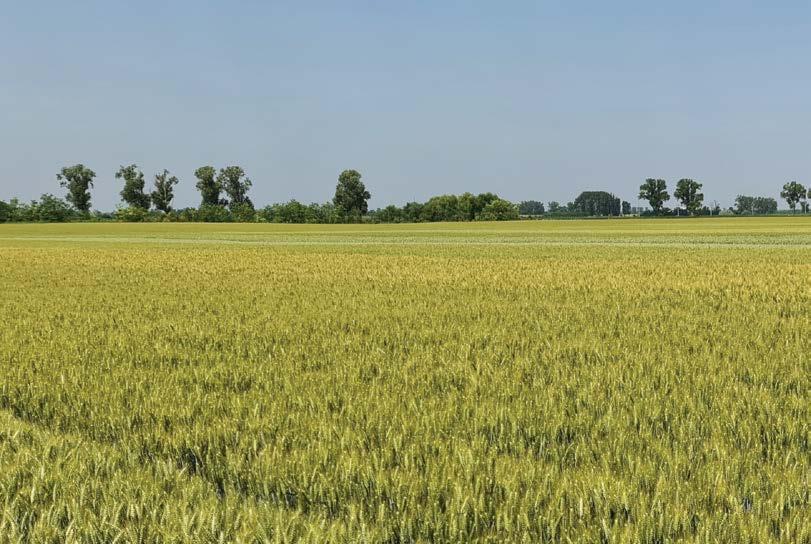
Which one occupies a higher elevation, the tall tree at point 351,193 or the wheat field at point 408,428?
the tall tree at point 351,193

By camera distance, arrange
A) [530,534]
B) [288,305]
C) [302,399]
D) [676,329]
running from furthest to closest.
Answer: [288,305] → [676,329] → [302,399] → [530,534]

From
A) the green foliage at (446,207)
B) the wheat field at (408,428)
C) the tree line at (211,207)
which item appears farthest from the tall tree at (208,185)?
the wheat field at (408,428)

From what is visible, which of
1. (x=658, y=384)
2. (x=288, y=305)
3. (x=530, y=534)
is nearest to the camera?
(x=530, y=534)

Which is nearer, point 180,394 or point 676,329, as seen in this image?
point 180,394

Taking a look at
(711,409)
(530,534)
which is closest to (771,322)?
(711,409)

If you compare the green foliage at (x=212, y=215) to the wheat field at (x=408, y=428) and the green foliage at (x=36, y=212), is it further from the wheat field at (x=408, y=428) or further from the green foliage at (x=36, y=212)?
the wheat field at (x=408, y=428)

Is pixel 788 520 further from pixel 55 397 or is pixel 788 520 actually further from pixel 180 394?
pixel 55 397

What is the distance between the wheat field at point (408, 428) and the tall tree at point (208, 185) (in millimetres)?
151293

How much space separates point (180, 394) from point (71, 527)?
228cm

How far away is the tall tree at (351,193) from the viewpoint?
17425cm

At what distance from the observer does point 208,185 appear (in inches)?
6078

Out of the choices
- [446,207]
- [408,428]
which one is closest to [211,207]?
[446,207]

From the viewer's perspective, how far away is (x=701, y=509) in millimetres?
3033

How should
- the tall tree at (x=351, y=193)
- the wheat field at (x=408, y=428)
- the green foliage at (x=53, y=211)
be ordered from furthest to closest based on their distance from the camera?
the tall tree at (x=351, y=193) → the green foliage at (x=53, y=211) → the wheat field at (x=408, y=428)
